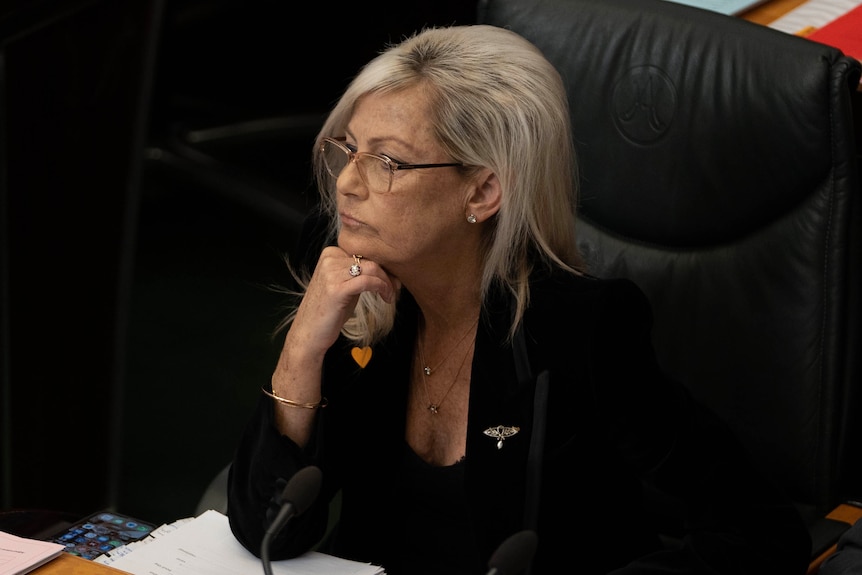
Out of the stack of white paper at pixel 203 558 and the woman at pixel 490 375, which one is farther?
the woman at pixel 490 375

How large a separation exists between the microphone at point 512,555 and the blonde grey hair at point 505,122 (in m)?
0.47

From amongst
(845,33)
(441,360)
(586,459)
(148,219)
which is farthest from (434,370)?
(148,219)

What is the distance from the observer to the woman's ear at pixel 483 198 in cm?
146

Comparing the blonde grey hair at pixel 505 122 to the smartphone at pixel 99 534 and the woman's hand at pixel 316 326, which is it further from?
the smartphone at pixel 99 534

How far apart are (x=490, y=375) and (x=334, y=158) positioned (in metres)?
Answer: 0.34

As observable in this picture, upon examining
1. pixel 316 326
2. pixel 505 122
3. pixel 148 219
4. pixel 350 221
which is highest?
pixel 505 122

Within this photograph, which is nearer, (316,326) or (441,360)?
(316,326)

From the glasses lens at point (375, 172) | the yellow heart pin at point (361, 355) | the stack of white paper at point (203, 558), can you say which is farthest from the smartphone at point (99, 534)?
the glasses lens at point (375, 172)

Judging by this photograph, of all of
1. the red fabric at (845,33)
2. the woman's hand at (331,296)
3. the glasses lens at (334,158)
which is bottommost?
the woman's hand at (331,296)

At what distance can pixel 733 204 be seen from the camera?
160cm

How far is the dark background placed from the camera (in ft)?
8.18

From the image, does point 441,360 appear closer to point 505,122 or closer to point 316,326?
point 316,326

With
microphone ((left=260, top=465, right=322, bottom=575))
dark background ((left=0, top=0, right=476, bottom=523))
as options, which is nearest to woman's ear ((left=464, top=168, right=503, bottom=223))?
microphone ((left=260, top=465, right=322, bottom=575))

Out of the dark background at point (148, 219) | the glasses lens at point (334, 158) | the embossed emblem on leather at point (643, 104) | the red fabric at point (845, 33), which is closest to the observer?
the glasses lens at point (334, 158)
